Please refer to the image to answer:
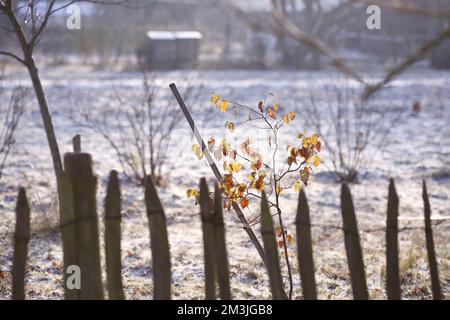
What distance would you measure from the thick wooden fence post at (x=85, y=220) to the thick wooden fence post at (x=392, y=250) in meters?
1.20

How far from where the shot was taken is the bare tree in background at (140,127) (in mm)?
7215

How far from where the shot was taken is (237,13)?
1995 mm

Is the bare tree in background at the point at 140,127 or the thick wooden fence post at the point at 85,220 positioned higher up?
the bare tree in background at the point at 140,127

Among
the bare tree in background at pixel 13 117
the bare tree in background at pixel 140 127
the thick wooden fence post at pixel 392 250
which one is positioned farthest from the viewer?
the bare tree in background at pixel 140 127

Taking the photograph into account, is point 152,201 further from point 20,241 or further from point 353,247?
point 353,247

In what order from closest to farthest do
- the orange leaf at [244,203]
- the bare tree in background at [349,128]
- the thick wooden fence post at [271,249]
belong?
the thick wooden fence post at [271,249], the orange leaf at [244,203], the bare tree in background at [349,128]

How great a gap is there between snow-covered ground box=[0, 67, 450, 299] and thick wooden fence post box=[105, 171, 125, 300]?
38 cm

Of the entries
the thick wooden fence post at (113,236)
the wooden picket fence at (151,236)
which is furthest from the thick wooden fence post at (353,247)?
the thick wooden fence post at (113,236)

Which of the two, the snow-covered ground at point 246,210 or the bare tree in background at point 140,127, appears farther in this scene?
the bare tree in background at point 140,127

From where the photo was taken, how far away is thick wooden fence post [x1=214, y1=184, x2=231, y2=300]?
2764 mm

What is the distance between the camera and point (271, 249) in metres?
2.78

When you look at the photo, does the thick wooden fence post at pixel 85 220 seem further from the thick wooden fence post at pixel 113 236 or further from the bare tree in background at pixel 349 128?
the bare tree in background at pixel 349 128

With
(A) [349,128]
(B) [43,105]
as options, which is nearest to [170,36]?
(A) [349,128]
